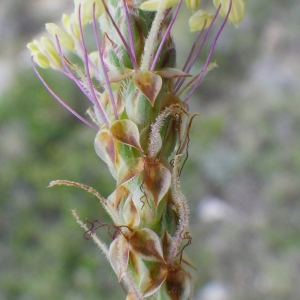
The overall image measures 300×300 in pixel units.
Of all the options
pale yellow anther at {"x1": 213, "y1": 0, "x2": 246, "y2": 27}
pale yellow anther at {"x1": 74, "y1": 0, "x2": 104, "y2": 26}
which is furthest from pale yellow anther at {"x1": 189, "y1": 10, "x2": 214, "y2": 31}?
pale yellow anther at {"x1": 74, "y1": 0, "x2": 104, "y2": 26}

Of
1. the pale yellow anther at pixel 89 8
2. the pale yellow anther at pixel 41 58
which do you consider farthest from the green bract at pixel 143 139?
the pale yellow anther at pixel 41 58

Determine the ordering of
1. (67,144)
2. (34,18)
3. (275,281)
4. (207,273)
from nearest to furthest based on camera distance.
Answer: (275,281) < (207,273) < (67,144) < (34,18)

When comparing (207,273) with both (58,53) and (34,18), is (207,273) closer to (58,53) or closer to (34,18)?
(58,53)

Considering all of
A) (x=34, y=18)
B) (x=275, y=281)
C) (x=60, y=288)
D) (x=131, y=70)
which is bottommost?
(x=275, y=281)

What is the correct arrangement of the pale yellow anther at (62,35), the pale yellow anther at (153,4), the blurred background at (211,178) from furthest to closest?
1. the blurred background at (211,178)
2. the pale yellow anther at (62,35)
3. the pale yellow anther at (153,4)

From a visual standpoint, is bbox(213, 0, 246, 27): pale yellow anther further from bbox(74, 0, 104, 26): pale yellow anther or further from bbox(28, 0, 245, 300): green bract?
bbox(74, 0, 104, 26): pale yellow anther

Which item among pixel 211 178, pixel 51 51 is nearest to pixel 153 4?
pixel 51 51

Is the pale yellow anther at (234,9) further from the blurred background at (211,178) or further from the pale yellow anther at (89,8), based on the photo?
the blurred background at (211,178)

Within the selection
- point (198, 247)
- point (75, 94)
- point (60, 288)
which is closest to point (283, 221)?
point (198, 247)
